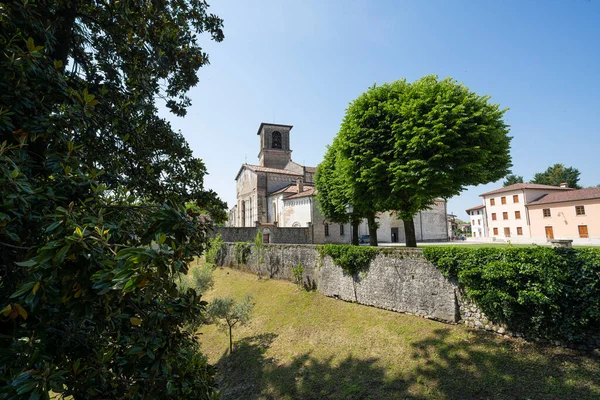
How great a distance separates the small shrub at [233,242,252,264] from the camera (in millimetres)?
21758

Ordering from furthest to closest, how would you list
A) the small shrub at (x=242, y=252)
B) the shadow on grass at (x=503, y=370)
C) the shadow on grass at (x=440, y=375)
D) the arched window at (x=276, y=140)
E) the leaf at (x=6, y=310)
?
the arched window at (x=276, y=140)
the small shrub at (x=242, y=252)
the shadow on grass at (x=440, y=375)
the shadow on grass at (x=503, y=370)
the leaf at (x=6, y=310)

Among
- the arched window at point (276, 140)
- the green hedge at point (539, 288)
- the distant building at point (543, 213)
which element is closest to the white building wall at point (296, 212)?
the arched window at point (276, 140)

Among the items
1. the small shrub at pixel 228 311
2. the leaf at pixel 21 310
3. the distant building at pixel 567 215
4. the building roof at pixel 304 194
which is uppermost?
the building roof at pixel 304 194

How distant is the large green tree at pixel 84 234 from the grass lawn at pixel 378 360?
7.29 metres

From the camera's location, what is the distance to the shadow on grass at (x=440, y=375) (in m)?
6.46

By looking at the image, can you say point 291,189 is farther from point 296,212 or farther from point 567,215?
point 567,215

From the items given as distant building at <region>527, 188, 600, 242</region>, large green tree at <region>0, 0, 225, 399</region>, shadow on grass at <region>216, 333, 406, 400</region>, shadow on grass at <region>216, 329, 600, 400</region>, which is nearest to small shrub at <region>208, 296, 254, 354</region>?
shadow on grass at <region>216, 333, 406, 400</region>

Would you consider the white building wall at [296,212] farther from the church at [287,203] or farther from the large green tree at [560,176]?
the large green tree at [560,176]

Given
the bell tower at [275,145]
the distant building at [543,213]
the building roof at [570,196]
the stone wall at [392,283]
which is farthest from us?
the bell tower at [275,145]

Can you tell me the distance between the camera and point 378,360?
9.13 meters

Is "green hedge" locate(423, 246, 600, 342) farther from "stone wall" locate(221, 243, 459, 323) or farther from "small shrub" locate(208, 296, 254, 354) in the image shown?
"small shrub" locate(208, 296, 254, 354)

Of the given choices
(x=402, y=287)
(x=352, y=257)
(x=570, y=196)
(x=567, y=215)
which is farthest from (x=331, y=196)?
(x=570, y=196)

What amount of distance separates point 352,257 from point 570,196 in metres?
35.0

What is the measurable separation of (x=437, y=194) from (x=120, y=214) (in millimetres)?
14230
